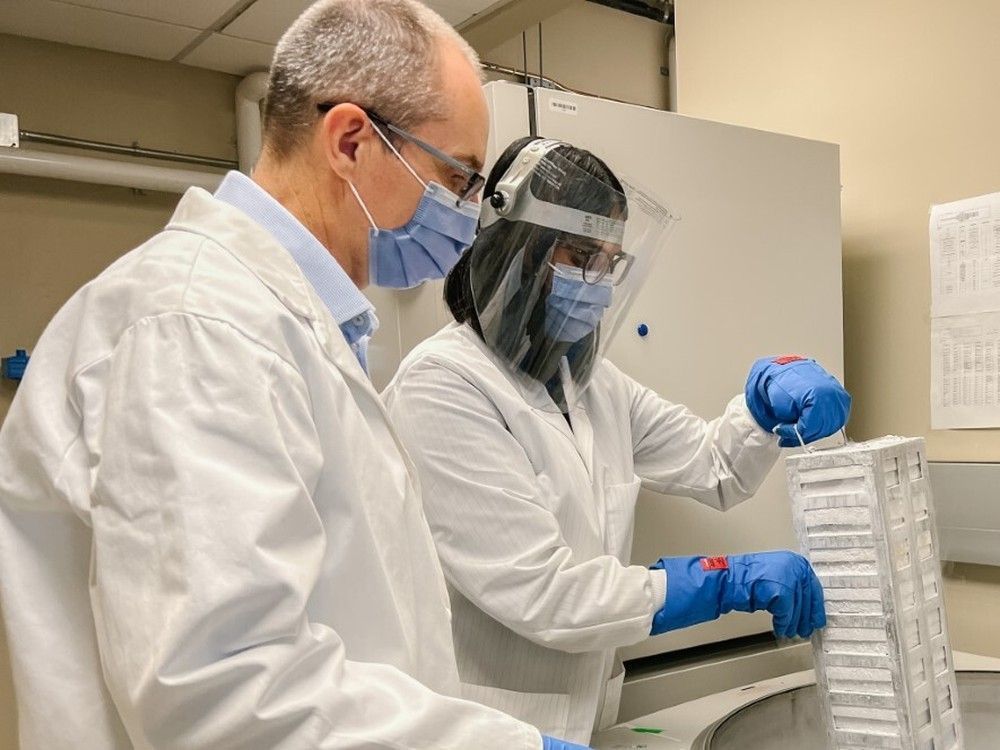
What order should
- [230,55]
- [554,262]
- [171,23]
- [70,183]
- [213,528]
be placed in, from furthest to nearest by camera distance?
[230,55], [70,183], [171,23], [554,262], [213,528]

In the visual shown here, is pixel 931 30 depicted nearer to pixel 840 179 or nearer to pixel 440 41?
pixel 840 179

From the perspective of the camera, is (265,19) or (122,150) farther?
(122,150)

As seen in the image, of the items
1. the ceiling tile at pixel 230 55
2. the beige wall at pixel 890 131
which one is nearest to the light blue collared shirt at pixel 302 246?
the beige wall at pixel 890 131

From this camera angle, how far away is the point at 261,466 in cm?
60

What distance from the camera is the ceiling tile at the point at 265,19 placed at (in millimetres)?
2551

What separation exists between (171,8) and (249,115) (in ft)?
1.55

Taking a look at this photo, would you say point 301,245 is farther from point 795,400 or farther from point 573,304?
point 795,400

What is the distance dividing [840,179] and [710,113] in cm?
40

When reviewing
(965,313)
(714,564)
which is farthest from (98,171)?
(965,313)

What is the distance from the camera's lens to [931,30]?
176 centimetres

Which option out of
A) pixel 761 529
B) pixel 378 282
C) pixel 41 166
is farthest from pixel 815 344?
pixel 41 166

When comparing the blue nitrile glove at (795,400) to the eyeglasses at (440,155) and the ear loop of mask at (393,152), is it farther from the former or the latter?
the ear loop of mask at (393,152)

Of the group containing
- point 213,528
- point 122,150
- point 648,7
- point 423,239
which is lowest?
point 213,528

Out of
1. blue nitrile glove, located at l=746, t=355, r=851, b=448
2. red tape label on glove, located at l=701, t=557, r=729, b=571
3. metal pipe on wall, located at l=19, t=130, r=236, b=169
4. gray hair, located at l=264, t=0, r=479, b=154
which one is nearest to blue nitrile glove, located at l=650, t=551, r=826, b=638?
red tape label on glove, located at l=701, t=557, r=729, b=571
